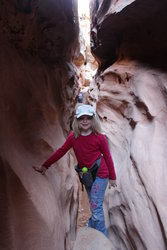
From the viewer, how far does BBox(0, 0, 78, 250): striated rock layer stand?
5.09ft

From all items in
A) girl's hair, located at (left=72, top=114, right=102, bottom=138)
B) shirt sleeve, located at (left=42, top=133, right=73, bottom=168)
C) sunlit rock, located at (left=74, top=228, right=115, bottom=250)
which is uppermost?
girl's hair, located at (left=72, top=114, right=102, bottom=138)

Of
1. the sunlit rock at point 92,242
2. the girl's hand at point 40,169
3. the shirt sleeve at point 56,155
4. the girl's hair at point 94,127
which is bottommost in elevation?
the sunlit rock at point 92,242

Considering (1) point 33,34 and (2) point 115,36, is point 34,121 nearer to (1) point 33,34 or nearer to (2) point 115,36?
(1) point 33,34

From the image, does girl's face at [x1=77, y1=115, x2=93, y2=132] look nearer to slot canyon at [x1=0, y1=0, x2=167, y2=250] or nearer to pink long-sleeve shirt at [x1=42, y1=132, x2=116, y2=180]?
pink long-sleeve shirt at [x1=42, y1=132, x2=116, y2=180]

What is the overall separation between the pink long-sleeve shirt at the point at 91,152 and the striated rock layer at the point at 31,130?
32 centimetres

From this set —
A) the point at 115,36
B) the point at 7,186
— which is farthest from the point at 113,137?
the point at 115,36

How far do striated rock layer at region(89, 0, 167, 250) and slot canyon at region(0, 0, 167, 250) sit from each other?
0.01 metres

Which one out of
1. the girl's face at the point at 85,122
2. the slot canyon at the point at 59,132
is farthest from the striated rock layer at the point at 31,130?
the girl's face at the point at 85,122

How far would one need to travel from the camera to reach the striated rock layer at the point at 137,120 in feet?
6.00

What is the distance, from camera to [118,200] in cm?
236

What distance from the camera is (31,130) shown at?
2371mm

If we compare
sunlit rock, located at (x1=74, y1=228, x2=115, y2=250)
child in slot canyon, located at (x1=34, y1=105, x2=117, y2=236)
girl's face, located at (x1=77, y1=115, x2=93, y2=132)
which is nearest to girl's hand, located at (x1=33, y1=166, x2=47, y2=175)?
child in slot canyon, located at (x1=34, y1=105, x2=117, y2=236)

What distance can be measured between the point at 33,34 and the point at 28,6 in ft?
1.64

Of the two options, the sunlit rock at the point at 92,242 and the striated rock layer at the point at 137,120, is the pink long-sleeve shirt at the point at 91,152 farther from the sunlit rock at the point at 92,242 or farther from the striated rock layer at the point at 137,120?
the sunlit rock at the point at 92,242
